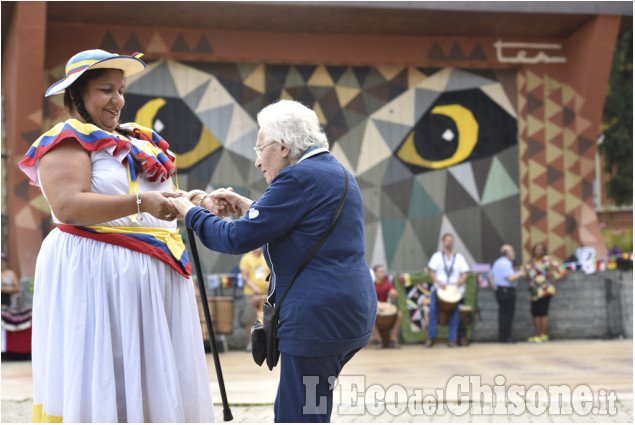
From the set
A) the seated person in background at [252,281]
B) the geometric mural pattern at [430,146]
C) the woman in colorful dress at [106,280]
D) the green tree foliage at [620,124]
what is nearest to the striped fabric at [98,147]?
the woman in colorful dress at [106,280]

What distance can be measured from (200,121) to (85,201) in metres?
11.1

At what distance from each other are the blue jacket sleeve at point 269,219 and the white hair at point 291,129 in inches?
7.0

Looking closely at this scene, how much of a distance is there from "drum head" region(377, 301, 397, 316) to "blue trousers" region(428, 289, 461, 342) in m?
0.59

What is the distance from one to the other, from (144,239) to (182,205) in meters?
0.22

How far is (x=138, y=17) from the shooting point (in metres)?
13.1

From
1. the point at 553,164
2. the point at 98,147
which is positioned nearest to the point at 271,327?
the point at 98,147

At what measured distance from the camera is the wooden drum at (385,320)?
1205 centimetres

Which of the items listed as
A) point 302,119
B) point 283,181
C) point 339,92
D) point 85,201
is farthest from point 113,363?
point 339,92

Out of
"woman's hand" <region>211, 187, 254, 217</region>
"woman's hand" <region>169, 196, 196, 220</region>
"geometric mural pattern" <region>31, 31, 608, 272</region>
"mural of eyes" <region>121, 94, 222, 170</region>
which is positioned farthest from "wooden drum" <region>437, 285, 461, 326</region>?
"woman's hand" <region>169, 196, 196, 220</region>

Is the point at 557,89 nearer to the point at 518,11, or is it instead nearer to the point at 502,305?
the point at 518,11

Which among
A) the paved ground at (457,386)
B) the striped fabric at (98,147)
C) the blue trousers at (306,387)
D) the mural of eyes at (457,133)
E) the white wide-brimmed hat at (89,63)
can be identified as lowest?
the paved ground at (457,386)

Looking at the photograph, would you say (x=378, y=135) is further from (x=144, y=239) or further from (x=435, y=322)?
(x=144, y=239)

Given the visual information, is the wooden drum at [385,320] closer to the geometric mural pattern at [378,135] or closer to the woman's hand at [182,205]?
the geometric mural pattern at [378,135]

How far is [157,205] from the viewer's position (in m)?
3.23
